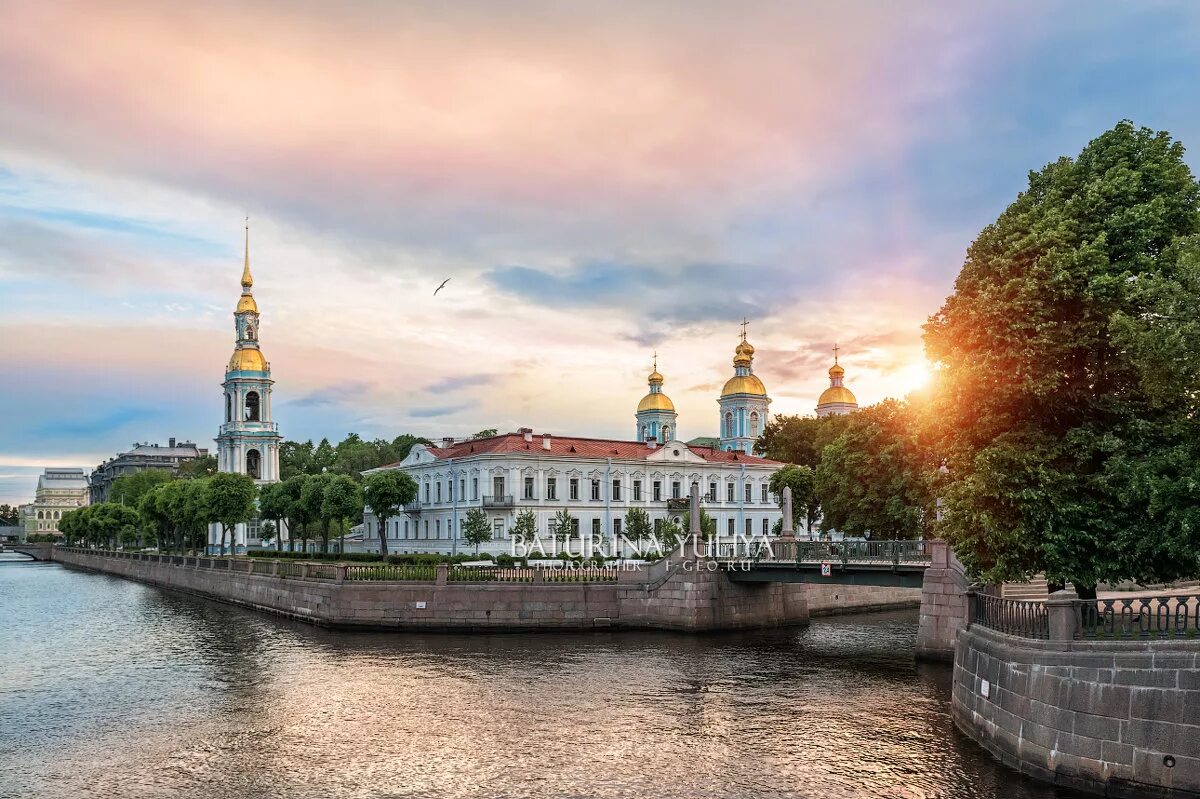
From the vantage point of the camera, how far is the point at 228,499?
91562 millimetres

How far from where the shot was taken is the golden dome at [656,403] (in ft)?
398

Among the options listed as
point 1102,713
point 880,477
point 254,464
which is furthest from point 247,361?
point 1102,713

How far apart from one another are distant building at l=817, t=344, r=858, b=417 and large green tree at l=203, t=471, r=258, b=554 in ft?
236

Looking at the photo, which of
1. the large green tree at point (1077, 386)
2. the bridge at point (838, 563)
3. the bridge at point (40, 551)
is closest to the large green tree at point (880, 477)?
the bridge at point (838, 563)

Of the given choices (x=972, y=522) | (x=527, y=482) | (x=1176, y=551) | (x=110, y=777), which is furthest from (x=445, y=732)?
(x=527, y=482)

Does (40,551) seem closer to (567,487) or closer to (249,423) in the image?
(249,423)

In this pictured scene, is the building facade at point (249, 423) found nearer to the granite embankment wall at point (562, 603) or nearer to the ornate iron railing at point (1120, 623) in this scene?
the granite embankment wall at point (562, 603)

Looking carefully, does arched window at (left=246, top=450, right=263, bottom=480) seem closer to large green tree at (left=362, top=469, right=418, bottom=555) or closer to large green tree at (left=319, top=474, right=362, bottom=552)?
large green tree at (left=319, top=474, right=362, bottom=552)

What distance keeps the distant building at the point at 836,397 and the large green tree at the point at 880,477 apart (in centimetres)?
6831

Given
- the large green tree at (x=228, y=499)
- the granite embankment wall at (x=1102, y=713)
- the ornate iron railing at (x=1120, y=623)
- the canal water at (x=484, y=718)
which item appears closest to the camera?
the granite embankment wall at (x=1102, y=713)

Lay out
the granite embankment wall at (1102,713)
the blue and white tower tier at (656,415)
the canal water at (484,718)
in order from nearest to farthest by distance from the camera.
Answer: the granite embankment wall at (1102,713) → the canal water at (484,718) → the blue and white tower tier at (656,415)

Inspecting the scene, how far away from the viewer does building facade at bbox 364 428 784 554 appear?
78.8 m

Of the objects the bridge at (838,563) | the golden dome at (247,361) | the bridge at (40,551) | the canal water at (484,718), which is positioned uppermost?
the golden dome at (247,361)

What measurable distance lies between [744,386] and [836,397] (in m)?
14.1
